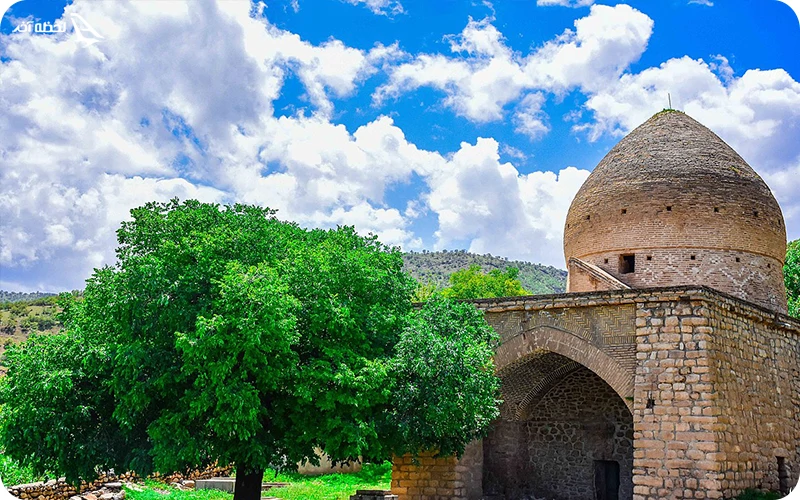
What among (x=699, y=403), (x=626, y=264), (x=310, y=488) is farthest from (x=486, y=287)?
(x=699, y=403)

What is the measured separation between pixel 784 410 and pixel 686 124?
22.5 feet

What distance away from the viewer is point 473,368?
11.6m

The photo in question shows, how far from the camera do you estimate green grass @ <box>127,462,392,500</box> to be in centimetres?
1490

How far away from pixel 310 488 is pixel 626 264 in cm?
912

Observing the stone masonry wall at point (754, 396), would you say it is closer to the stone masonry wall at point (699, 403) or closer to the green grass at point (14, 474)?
the stone masonry wall at point (699, 403)

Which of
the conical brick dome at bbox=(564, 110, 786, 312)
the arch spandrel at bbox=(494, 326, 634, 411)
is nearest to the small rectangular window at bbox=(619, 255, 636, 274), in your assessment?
the conical brick dome at bbox=(564, 110, 786, 312)

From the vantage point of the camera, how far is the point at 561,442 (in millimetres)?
15797

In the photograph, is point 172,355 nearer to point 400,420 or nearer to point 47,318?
point 400,420

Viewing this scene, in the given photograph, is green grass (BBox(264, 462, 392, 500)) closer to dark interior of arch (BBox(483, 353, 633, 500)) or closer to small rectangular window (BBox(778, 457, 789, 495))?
dark interior of arch (BBox(483, 353, 633, 500))

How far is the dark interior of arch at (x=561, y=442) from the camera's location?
1520 cm

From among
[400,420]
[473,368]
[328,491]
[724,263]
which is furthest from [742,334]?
[328,491]

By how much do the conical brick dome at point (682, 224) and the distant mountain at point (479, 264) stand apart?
5016 cm

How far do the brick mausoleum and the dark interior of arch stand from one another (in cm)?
3

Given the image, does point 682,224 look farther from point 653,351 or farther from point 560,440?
point 560,440
